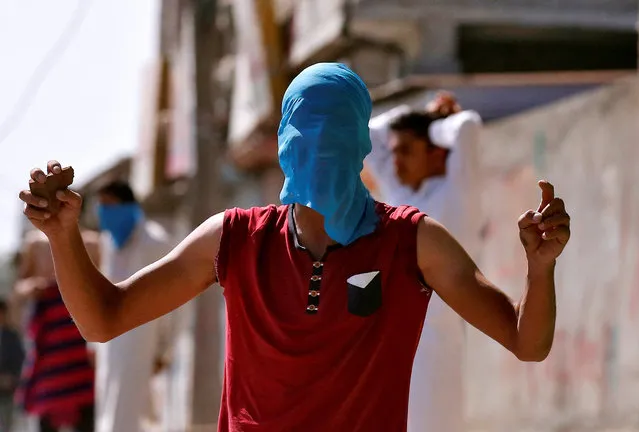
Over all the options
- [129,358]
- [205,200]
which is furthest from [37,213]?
[205,200]

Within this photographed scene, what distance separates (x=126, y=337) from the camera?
760 cm

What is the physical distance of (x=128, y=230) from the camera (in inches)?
299

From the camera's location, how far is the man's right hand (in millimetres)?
3178

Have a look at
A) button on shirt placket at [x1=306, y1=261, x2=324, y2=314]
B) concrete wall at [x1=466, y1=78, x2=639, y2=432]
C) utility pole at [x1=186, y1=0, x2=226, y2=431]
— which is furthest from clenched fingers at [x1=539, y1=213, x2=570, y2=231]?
utility pole at [x1=186, y1=0, x2=226, y2=431]

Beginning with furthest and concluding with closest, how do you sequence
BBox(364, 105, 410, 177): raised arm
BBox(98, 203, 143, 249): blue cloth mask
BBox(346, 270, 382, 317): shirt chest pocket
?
BBox(98, 203, 143, 249): blue cloth mask → BBox(364, 105, 410, 177): raised arm → BBox(346, 270, 382, 317): shirt chest pocket

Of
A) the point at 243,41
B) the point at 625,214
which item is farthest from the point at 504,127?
the point at 243,41

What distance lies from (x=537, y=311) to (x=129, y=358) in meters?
4.79

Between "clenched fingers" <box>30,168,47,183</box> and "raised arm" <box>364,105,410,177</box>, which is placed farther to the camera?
"raised arm" <box>364,105,410,177</box>

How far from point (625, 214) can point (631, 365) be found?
95 centimetres

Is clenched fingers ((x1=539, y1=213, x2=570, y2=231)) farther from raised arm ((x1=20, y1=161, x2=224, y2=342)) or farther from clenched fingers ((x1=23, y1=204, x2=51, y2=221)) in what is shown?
clenched fingers ((x1=23, y1=204, x2=51, y2=221))

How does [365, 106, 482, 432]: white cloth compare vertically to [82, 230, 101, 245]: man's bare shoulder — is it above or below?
below

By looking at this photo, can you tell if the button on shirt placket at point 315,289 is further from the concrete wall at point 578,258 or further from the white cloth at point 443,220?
the concrete wall at point 578,258

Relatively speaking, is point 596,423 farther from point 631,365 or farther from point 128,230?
point 128,230

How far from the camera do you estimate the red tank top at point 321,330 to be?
317cm
